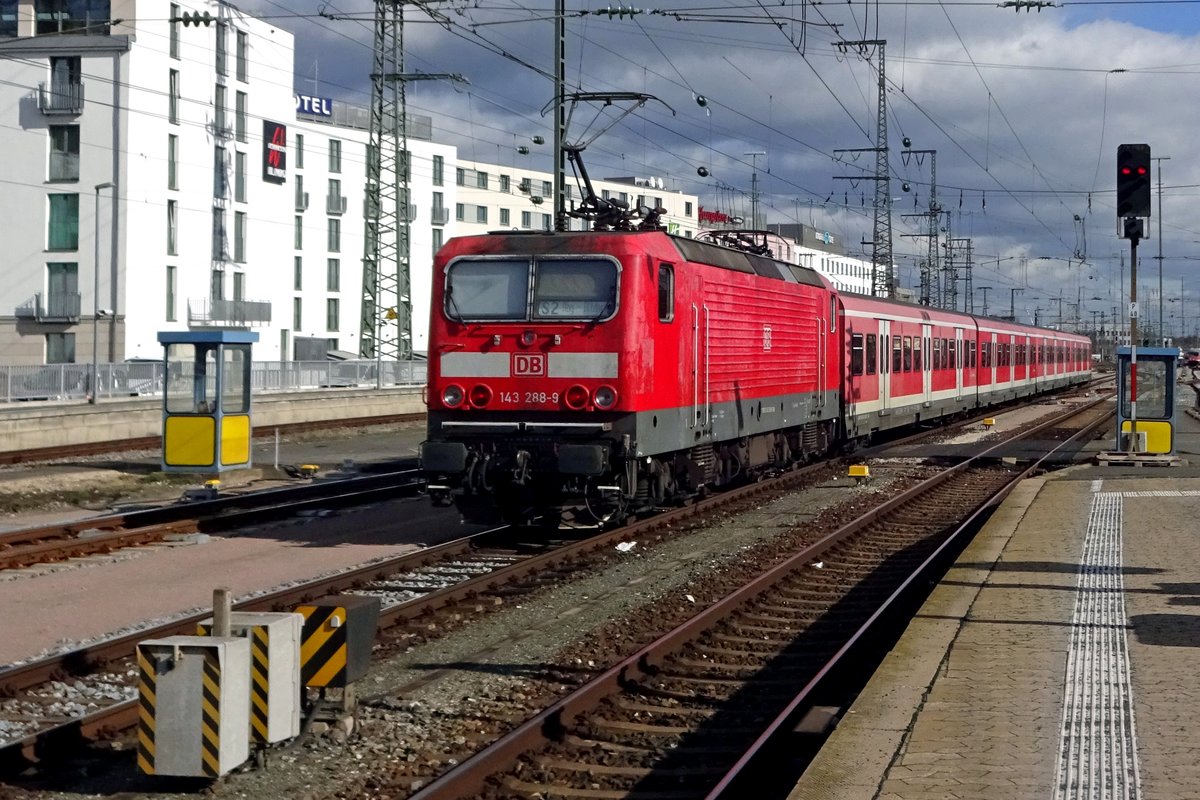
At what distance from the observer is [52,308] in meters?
51.6

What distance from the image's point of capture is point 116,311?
51.2 m

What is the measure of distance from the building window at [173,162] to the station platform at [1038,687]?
44.6m

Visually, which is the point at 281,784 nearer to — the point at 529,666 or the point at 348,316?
the point at 529,666

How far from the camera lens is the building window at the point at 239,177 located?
58.6 m

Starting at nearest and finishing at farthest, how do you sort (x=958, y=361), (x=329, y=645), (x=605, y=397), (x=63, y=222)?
(x=329, y=645) < (x=605, y=397) < (x=958, y=361) < (x=63, y=222)

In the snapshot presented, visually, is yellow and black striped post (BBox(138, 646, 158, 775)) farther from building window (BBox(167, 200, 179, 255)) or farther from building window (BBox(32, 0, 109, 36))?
building window (BBox(32, 0, 109, 36))

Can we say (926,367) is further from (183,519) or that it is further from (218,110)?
(218,110)

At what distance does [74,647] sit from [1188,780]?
741 centimetres

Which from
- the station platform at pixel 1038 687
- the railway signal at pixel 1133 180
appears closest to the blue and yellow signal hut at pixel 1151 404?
the railway signal at pixel 1133 180

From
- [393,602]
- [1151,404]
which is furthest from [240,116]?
[393,602]

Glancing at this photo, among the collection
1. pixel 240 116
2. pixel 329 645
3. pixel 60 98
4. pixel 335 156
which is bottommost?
pixel 329 645

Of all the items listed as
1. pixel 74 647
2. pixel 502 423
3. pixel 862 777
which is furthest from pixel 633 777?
pixel 502 423

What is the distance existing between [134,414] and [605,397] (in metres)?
19.2

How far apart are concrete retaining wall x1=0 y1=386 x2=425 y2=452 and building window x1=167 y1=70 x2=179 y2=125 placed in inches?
677
